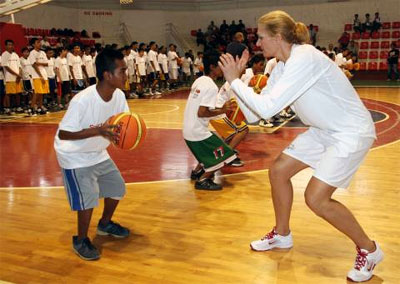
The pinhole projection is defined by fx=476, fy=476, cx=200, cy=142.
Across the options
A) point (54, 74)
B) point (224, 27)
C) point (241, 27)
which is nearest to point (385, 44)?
point (241, 27)

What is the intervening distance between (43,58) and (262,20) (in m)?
10.1

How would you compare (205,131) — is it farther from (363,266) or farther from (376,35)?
(376,35)

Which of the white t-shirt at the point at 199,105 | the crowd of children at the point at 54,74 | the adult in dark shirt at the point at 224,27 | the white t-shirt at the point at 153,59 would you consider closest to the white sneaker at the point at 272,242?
the white t-shirt at the point at 199,105

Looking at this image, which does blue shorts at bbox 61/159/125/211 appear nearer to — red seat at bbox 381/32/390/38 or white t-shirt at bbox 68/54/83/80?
white t-shirt at bbox 68/54/83/80

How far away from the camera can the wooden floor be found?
3217 millimetres

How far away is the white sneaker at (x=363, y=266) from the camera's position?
304 centimetres

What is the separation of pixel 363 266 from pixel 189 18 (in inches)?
929

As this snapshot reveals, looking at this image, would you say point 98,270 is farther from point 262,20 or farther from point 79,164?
point 262,20

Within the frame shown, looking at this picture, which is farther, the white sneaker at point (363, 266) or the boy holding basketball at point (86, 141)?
the boy holding basketball at point (86, 141)

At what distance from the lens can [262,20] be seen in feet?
9.97

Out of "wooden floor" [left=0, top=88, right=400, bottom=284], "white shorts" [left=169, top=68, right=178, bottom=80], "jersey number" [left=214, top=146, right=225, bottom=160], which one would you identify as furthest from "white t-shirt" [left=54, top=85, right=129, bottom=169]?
"white shorts" [left=169, top=68, right=178, bottom=80]

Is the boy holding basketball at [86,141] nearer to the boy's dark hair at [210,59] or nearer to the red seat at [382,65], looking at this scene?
the boy's dark hair at [210,59]

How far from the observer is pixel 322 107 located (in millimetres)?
2961

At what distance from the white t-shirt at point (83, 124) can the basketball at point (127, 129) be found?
0.15 meters
